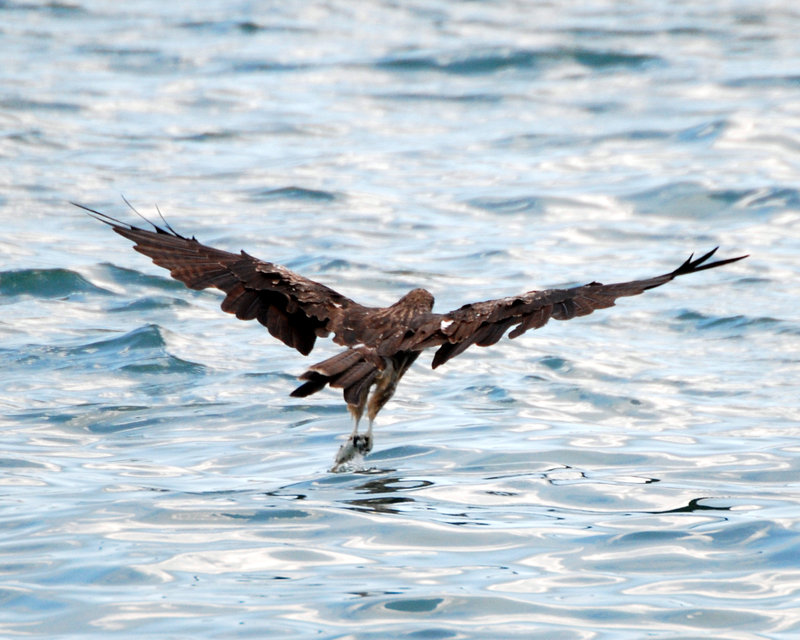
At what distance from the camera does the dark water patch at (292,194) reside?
17.8 meters

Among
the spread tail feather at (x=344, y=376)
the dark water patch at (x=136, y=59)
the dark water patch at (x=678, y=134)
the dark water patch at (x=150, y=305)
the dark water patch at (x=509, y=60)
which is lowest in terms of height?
the spread tail feather at (x=344, y=376)

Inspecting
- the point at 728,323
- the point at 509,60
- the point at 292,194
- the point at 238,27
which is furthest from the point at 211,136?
the point at 728,323

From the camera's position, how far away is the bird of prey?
786 centimetres

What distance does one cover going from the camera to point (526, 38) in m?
25.8

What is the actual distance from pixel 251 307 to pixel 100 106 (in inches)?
567

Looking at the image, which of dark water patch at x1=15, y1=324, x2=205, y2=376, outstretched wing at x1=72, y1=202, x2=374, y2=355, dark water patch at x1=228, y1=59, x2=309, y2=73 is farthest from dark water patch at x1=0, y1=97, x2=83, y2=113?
outstretched wing at x1=72, y1=202, x2=374, y2=355

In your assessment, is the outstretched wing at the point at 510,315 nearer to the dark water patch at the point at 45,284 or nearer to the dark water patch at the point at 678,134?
the dark water patch at the point at 45,284

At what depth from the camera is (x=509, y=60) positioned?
80.8 ft

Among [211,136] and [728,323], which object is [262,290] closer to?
[728,323]

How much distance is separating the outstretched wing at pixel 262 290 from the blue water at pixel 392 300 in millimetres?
963

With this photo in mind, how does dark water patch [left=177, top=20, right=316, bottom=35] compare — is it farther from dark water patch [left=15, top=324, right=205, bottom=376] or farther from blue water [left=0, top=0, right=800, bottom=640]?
dark water patch [left=15, top=324, right=205, bottom=376]

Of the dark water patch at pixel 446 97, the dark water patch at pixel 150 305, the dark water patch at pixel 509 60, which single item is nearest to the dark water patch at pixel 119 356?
the dark water patch at pixel 150 305

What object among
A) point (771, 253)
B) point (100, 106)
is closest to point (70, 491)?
point (771, 253)

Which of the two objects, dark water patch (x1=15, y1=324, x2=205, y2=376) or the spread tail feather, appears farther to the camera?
dark water patch (x1=15, y1=324, x2=205, y2=376)
